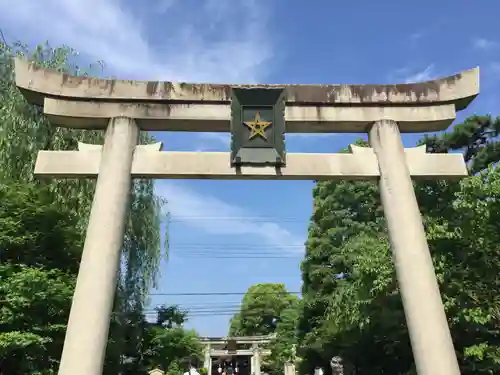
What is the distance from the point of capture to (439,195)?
11.2 m

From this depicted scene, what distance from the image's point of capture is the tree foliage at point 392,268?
321 inches

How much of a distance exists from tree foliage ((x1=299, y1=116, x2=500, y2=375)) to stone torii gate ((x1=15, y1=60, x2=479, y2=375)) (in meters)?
1.99

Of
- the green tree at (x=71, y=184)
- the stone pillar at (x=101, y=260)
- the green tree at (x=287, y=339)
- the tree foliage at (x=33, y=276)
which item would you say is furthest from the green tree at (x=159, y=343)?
the green tree at (x=287, y=339)

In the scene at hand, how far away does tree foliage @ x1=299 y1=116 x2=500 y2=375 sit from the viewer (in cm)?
816

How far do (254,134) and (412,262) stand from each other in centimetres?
270

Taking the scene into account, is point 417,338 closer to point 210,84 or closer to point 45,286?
point 210,84

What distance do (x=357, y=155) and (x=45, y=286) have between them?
5.50 m

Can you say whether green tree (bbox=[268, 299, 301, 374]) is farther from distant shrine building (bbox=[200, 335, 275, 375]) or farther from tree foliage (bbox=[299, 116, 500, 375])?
distant shrine building (bbox=[200, 335, 275, 375])

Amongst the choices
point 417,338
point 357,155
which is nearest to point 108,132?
point 357,155

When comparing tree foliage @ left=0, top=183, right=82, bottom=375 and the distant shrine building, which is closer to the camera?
tree foliage @ left=0, top=183, right=82, bottom=375

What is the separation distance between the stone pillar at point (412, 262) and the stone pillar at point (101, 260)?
3.57m

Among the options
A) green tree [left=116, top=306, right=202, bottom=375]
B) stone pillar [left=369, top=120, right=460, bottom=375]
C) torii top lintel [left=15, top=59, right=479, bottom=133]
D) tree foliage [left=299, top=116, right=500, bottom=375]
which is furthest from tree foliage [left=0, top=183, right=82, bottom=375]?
tree foliage [left=299, top=116, right=500, bottom=375]

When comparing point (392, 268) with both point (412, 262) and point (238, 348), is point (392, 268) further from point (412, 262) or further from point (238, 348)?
point (238, 348)

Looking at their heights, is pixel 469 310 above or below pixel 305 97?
below
